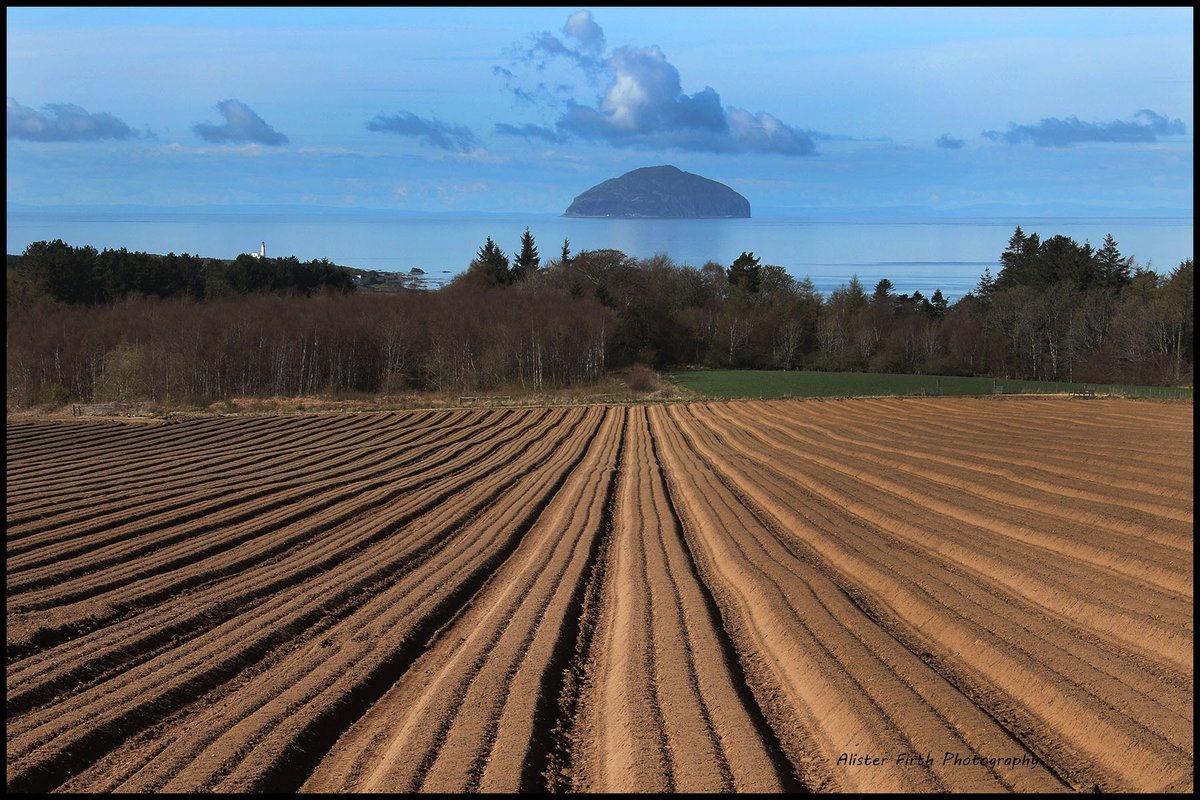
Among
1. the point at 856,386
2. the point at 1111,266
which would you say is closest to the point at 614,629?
the point at 856,386

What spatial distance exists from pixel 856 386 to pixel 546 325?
1942 centimetres

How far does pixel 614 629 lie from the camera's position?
10508mm

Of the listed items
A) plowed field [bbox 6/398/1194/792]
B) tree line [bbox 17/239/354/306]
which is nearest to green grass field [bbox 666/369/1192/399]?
plowed field [bbox 6/398/1194/792]

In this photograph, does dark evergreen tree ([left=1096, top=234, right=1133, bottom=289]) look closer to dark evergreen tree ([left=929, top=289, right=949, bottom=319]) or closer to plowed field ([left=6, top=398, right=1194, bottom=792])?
dark evergreen tree ([left=929, top=289, right=949, bottom=319])

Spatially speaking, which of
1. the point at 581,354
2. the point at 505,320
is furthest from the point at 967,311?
the point at 505,320

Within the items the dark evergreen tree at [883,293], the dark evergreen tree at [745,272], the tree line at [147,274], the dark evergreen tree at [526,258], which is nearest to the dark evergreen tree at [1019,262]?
the dark evergreen tree at [883,293]

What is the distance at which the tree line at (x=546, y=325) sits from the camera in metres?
51.3

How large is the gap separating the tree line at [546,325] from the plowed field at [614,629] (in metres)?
32.0

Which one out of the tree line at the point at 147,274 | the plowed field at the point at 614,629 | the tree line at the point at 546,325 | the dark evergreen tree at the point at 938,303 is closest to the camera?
the plowed field at the point at 614,629

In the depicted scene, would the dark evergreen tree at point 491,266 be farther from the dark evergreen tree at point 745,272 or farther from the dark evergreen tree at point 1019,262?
the dark evergreen tree at point 1019,262

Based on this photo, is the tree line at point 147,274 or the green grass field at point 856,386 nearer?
the green grass field at point 856,386

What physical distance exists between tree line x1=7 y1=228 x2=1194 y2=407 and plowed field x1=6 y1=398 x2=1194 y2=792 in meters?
32.0

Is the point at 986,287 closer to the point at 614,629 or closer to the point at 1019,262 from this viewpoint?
the point at 1019,262

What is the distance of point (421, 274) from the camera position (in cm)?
13925
